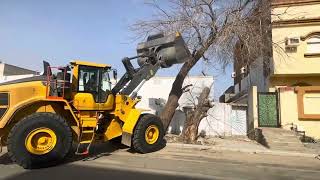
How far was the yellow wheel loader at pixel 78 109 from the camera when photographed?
10.9m

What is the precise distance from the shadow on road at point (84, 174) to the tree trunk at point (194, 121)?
792cm

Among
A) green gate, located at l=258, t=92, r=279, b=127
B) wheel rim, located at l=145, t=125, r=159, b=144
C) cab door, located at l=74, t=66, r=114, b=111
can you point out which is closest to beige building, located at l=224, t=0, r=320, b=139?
green gate, located at l=258, t=92, r=279, b=127

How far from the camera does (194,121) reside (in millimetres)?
18531

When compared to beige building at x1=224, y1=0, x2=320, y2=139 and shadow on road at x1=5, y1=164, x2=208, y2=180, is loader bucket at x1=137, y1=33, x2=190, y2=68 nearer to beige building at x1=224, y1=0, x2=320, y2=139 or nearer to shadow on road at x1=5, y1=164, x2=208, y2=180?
shadow on road at x1=5, y1=164, x2=208, y2=180

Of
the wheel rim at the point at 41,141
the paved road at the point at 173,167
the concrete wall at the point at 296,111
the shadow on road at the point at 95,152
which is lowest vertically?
the paved road at the point at 173,167

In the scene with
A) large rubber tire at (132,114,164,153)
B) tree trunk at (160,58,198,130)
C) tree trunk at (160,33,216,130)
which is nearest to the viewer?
large rubber tire at (132,114,164,153)

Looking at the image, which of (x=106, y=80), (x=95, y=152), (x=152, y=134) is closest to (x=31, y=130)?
(x=106, y=80)

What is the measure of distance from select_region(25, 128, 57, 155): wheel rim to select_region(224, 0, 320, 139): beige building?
1259 centimetres

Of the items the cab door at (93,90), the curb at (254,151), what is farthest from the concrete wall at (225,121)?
the cab door at (93,90)

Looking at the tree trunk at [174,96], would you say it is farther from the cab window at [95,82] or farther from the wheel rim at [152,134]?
the cab window at [95,82]

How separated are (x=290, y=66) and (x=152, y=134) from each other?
11071 mm

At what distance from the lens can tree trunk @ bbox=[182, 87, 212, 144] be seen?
1828cm

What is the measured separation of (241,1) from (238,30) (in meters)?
1.61

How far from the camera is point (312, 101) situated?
2047 cm
